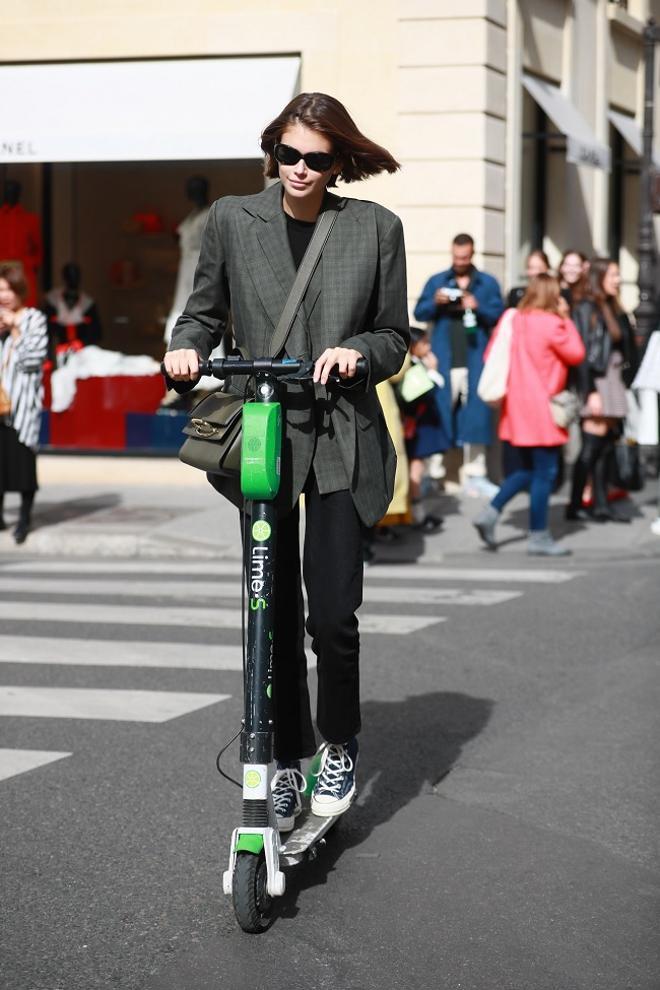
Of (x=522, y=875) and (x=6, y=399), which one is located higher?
(x=6, y=399)

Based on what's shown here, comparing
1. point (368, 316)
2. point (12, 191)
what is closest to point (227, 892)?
point (368, 316)

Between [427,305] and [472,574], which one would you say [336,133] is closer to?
[472,574]

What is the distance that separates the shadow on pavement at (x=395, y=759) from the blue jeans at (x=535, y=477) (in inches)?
180

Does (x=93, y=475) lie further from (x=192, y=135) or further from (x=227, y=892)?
(x=227, y=892)

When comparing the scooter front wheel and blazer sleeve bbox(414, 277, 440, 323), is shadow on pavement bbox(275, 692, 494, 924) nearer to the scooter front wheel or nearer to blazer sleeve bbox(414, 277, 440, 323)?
the scooter front wheel

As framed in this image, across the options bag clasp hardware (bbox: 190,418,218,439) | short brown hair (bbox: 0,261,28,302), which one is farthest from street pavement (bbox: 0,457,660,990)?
short brown hair (bbox: 0,261,28,302)

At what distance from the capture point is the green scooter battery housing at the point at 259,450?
3.96m

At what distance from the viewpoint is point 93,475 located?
15.6m

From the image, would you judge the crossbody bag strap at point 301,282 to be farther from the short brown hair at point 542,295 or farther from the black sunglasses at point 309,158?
the short brown hair at point 542,295

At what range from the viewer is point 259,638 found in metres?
4.05

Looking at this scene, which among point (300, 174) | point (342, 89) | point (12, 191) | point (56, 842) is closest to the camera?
point (300, 174)

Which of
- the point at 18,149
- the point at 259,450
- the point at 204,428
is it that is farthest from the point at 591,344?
the point at 259,450

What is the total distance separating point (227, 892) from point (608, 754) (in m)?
2.18

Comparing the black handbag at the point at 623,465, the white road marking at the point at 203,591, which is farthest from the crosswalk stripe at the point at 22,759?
the black handbag at the point at 623,465
